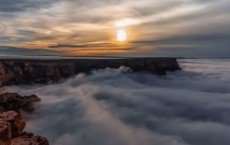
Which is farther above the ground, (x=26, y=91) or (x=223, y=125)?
(x=26, y=91)

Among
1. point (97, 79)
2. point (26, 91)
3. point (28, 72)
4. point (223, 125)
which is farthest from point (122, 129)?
point (97, 79)

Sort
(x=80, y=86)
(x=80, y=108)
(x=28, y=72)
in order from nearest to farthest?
1. (x=80, y=108)
2. (x=28, y=72)
3. (x=80, y=86)

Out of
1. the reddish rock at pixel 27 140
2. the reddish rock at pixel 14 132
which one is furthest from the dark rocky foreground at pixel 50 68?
the reddish rock at pixel 27 140

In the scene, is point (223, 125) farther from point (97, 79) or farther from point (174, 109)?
point (97, 79)

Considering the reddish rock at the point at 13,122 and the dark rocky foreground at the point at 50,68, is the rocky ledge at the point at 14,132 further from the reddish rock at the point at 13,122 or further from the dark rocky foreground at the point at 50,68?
the dark rocky foreground at the point at 50,68

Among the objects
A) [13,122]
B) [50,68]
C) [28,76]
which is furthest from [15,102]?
[50,68]

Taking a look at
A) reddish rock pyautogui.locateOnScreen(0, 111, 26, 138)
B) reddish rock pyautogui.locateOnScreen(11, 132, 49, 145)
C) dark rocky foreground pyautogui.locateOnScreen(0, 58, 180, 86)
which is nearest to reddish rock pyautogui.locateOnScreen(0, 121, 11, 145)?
reddish rock pyautogui.locateOnScreen(0, 111, 26, 138)

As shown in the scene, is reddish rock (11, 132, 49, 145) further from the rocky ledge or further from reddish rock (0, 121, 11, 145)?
reddish rock (0, 121, 11, 145)
